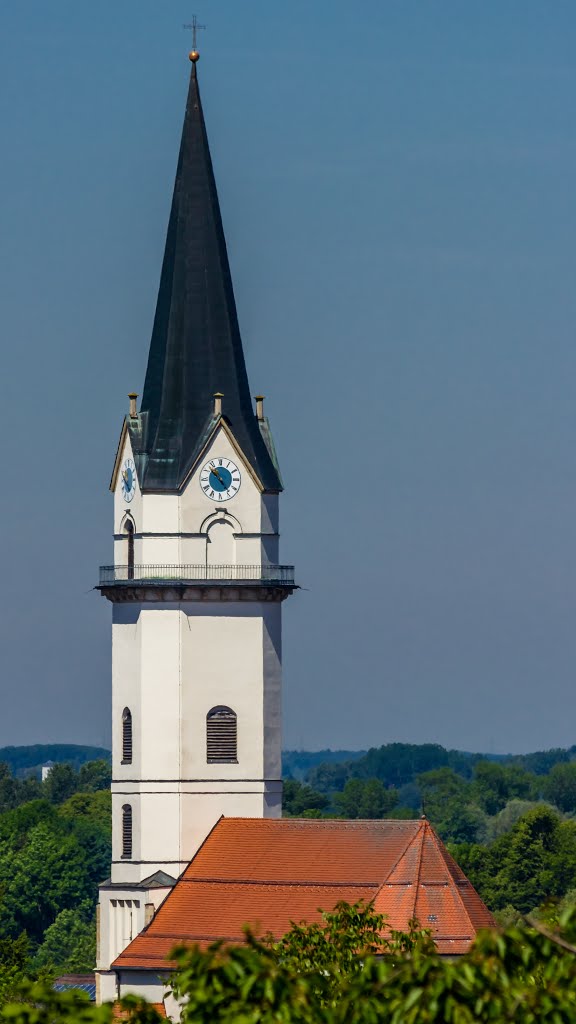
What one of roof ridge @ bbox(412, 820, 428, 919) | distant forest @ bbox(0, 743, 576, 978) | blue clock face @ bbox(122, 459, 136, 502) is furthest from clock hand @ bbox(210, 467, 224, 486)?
distant forest @ bbox(0, 743, 576, 978)

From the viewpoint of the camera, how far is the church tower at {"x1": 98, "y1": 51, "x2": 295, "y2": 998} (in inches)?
2618

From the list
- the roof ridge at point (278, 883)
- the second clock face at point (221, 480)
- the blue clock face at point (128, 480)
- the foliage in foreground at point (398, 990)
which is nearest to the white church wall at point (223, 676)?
the second clock face at point (221, 480)

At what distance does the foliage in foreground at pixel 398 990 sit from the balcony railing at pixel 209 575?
40.3 meters

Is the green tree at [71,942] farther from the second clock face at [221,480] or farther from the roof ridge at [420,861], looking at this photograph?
the roof ridge at [420,861]

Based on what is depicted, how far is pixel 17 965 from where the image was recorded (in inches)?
2685

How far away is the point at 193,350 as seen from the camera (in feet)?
224

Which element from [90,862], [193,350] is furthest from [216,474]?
[90,862]

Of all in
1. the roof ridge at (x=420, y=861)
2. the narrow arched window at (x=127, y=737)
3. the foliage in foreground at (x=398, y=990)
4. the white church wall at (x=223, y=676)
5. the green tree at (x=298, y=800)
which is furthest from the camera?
the green tree at (x=298, y=800)

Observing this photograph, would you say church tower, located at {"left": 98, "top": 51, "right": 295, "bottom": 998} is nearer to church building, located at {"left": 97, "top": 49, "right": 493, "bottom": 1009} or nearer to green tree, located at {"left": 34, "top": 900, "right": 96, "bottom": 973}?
church building, located at {"left": 97, "top": 49, "right": 493, "bottom": 1009}

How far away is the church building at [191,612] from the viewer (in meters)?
66.2

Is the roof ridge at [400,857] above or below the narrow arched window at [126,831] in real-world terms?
below

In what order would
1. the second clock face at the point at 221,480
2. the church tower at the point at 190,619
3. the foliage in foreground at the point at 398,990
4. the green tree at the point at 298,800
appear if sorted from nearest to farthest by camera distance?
the foliage in foreground at the point at 398,990 → the church tower at the point at 190,619 → the second clock face at the point at 221,480 → the green tree at the point at 298,800

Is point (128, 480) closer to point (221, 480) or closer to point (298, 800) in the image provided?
point (221, 480)

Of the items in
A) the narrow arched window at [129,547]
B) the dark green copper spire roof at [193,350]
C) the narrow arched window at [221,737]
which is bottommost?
the narrow arched window at [221,737]
